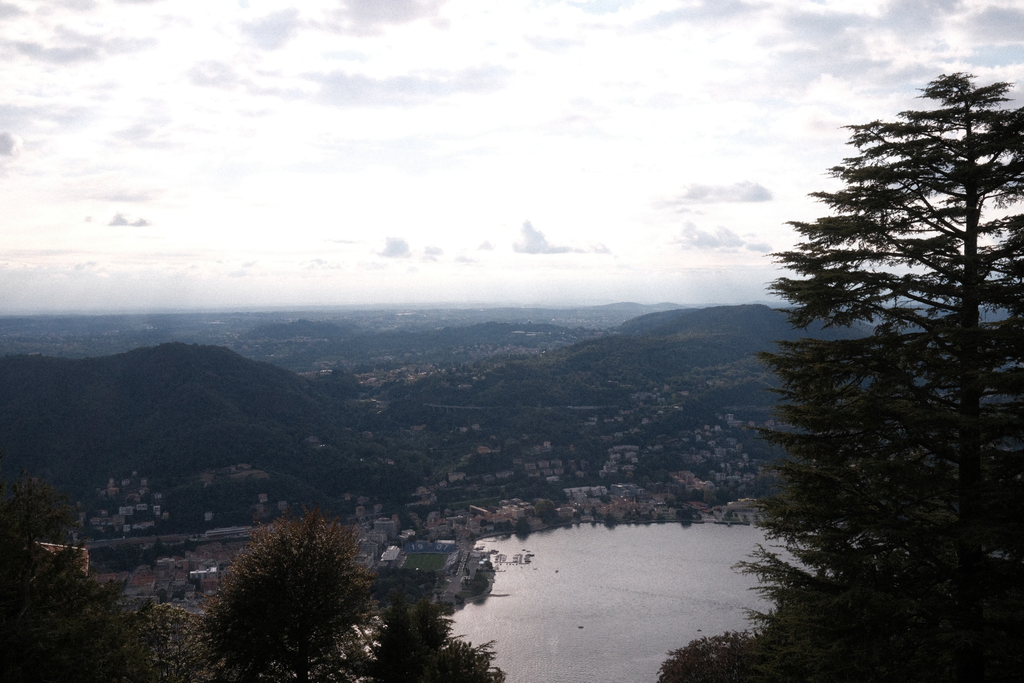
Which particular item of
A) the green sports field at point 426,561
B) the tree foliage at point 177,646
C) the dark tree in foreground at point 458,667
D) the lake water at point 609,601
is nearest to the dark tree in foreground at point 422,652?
the dark tree in foreground at point 458,667

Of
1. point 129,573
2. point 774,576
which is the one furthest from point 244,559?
point 129,573

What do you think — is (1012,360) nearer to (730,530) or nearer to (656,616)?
(656,616)

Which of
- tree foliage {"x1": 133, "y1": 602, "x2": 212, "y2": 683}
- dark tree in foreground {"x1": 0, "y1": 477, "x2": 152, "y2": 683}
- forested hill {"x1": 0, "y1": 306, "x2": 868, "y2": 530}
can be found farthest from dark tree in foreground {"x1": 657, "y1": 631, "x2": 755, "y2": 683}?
forested hill {"x1": 0, "y1": 306, "x2": 868, "y2": 530}

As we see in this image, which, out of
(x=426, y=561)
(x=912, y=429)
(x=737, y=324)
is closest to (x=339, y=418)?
(x=426, y=561)

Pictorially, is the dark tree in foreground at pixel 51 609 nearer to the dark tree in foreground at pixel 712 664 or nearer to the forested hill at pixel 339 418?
the dark tree in foreground at pixel 712 664

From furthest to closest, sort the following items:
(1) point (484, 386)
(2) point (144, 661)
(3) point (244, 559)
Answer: (1) point (484, 386) → (3) point (244, 559) → (2) point (144, 661)

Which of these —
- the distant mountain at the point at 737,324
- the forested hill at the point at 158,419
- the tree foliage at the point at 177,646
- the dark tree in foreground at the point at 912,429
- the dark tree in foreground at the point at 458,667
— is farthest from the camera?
the distant mountain at the point at 737,324

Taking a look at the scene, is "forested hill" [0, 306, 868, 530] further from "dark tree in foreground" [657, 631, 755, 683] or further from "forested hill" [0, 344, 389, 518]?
"dark tree in foreground" [657, 631, 755, 683]

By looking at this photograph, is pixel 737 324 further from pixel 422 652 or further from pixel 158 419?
pixel 422 652
